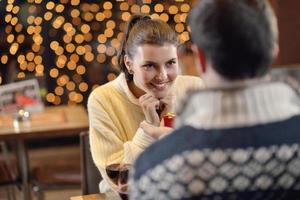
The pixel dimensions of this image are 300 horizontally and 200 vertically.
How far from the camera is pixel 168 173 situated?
3.68ft

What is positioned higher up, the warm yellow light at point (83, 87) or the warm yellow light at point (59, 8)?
the warm yellow light at point (59, 8)

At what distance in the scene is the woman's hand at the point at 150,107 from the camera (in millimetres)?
2082

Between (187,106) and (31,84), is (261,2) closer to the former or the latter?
(187,106)

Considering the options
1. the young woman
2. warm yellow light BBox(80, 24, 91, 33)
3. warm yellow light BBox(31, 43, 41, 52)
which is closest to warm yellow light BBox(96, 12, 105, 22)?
warm yellow light BBox(80, 24, 91, 33)

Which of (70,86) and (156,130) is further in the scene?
(70,86)

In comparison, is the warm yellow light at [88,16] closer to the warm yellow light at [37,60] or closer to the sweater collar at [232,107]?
the warm yellow light at [37,60]

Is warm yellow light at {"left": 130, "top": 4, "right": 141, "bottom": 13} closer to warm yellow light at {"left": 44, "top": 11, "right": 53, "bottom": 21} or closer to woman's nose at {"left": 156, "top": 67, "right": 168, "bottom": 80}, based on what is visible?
warm yellow light at {"left": 44, "top": 11, "right": 53, "bottom": 21}

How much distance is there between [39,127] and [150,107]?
1.86 metres

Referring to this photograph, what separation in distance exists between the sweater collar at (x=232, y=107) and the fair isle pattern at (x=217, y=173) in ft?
0.19

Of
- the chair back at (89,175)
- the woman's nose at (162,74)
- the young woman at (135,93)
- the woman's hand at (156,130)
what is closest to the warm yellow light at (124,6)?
the chair back at (89,175)

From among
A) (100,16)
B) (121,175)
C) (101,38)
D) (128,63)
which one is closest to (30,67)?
(101,38)

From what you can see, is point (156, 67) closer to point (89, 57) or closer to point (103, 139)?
point (103, 139)

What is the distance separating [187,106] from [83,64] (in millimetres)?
4882

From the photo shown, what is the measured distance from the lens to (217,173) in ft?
3.66
